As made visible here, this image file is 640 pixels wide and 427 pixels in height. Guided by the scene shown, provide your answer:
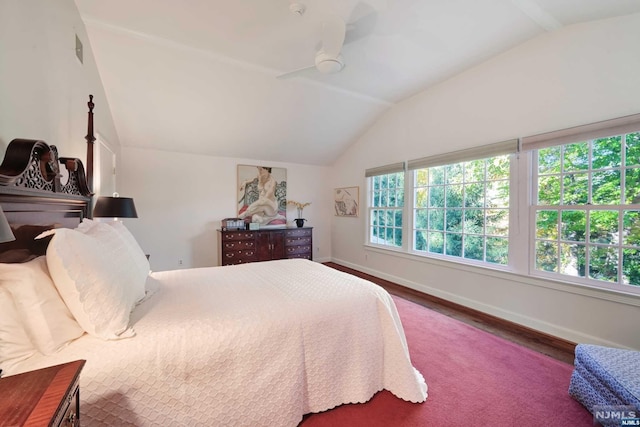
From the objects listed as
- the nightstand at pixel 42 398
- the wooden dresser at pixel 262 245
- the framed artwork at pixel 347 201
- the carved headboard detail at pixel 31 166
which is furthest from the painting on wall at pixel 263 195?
the nightstand at pixel 42 398

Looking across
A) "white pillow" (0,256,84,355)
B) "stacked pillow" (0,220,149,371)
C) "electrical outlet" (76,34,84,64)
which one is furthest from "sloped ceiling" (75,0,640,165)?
"white pillow" (0,256,84,355)

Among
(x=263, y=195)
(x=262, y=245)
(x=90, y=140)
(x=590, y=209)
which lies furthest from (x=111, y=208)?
(x=590, y=209)

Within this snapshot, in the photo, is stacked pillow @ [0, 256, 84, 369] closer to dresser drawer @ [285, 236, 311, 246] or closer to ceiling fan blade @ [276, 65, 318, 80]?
ceiling fan blade @ [276, 65, 318, 80]

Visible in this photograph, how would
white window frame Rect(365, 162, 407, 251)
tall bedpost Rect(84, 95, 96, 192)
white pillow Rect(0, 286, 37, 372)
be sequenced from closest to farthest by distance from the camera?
1. white pillow Rect(0, 286, 37, 372)
2. tall bedpost Rect(84, 95, 96, 192)
3. white window frame Rect(365, 162, 407, 251)

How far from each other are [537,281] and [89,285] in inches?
141

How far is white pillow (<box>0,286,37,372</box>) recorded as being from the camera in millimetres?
902

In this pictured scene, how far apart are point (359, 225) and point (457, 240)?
6.56 ft

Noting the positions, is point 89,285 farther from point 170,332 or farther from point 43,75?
point 43,75

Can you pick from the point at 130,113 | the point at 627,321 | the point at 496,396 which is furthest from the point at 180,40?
the point at 627,321

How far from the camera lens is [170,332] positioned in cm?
120

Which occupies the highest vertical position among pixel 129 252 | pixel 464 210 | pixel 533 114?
pixel 533 114

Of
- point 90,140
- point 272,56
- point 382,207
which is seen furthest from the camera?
point 382,207

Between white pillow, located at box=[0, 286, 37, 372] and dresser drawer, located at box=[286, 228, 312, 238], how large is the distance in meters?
3.97

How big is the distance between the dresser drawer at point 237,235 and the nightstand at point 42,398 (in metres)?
3.63
